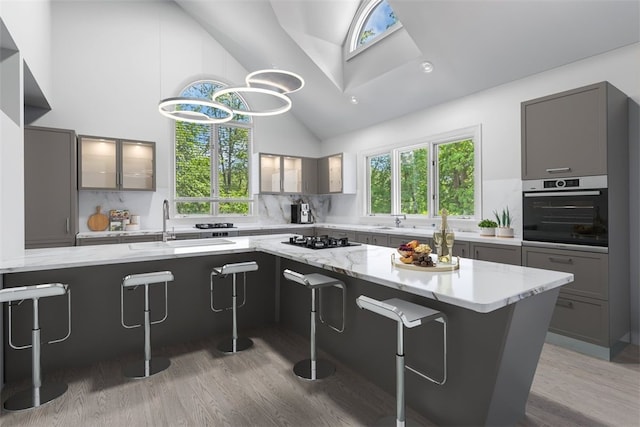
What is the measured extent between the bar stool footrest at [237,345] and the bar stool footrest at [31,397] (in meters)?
1.09

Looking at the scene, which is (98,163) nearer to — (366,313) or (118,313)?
(118,313)

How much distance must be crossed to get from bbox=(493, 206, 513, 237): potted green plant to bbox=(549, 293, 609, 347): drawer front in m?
0.84

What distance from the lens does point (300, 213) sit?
6.29 m

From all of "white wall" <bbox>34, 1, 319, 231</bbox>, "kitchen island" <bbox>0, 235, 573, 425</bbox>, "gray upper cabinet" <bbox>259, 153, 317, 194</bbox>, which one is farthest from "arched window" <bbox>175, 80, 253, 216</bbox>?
"kitchen island" <bbox>0, 235, 573, 425</bbox>

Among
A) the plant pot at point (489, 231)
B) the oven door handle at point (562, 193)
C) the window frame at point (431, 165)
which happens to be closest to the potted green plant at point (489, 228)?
the plant pot at point (489, 231)

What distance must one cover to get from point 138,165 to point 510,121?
484 cm

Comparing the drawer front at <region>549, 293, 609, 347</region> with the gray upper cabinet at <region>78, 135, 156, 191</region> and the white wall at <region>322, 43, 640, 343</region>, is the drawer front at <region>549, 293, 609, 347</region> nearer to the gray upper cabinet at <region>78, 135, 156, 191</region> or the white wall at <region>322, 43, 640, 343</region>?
the white wall at <region>322, 43, 640, 343</region>

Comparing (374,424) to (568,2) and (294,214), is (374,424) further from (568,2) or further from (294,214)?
(294,214)

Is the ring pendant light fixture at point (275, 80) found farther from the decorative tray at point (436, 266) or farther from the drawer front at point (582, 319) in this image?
the drawer front at point (582, 319)

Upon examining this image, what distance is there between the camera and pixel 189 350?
2.93 m

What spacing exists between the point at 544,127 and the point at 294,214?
13.8 ft

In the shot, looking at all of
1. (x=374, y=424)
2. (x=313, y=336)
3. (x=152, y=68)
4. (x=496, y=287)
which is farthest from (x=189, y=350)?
(x=152, y=68)

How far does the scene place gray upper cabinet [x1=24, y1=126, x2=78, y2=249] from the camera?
382 cm

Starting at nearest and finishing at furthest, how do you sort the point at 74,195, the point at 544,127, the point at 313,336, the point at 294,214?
the point at 313,336, the point at 544,127, the point at 74,195, the point at 294,214
